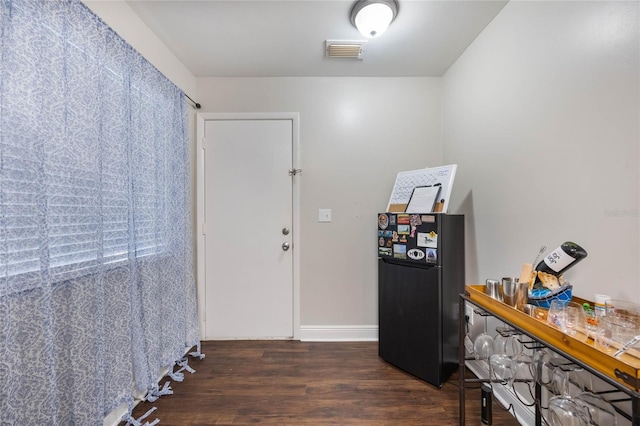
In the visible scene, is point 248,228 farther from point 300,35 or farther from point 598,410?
point 598,410

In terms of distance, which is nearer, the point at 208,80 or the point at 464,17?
the point at 464,17

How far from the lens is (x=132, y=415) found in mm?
1521

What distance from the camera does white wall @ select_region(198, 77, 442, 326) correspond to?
2396 mm

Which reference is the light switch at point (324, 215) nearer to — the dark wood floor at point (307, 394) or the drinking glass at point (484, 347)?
the dark wood floor at point (307, 394)

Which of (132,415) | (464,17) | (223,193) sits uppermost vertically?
(464,17)

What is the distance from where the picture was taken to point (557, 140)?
1.21m

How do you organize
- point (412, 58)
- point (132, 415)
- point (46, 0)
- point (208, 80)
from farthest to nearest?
point (208, 80)
point (412, 58)
point (132, 415)
point (46, 0)

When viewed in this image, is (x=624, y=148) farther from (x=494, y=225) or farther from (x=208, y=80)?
(x=208, y=80)

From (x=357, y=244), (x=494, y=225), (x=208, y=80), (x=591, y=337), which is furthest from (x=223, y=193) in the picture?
(x=591, y=337)

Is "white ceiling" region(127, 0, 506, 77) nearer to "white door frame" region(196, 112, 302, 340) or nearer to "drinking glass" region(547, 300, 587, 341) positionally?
"white door frame" region(196, 112, 302, 340)

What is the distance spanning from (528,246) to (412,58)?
65.9 inches

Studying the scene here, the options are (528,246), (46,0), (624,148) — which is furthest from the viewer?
(528,246)

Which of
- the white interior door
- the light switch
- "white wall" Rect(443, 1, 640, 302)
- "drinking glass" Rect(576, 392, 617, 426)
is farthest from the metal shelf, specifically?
the white interior door

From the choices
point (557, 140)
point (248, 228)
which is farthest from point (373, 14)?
point (248, 228)
